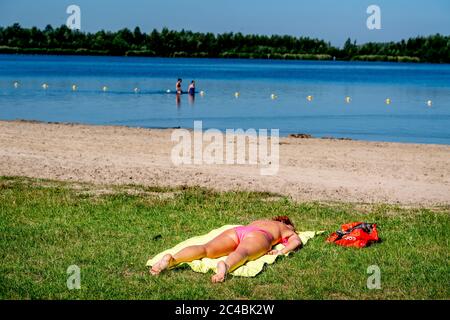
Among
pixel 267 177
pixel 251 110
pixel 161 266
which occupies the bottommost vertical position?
pixel 251 110

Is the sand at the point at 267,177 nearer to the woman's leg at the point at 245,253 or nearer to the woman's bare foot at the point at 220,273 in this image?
the woman's leg at the point at 245,253

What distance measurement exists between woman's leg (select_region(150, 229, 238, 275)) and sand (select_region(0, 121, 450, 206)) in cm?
449

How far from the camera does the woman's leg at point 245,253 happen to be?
25.6 feet

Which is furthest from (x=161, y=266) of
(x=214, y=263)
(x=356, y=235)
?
(x=356, y=235)

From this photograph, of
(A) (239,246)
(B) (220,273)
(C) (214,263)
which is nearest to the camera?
(B) (220,273)

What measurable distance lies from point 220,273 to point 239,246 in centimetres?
79

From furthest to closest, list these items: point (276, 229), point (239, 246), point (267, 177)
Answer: point (267, 177), point (276, 229), point (239, 246)

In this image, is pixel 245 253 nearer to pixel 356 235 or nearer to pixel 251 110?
pixel 356 235

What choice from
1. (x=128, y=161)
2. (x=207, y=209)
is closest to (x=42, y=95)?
(x=128, y=161)

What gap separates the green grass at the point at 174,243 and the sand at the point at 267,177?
1352 millimetres

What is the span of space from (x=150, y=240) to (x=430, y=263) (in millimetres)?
3300

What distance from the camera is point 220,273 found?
777cm

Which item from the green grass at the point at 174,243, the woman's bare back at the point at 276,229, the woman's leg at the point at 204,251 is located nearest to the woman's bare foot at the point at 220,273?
the green grass at the point at 174,243

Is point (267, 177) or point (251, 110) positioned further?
point (251, 110)
